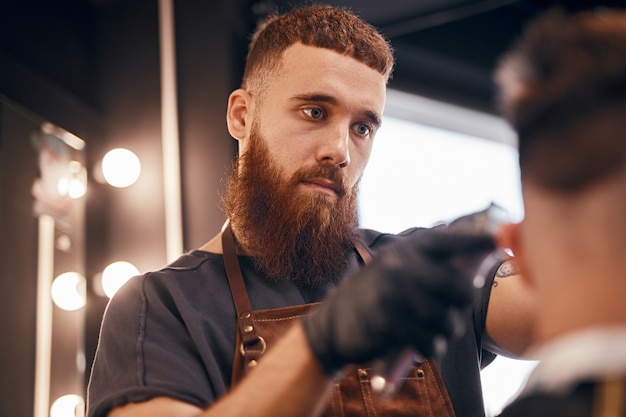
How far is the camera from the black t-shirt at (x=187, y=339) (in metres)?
1.59

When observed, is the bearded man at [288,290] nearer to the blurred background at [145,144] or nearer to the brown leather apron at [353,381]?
the brown leather apron at [353,381]

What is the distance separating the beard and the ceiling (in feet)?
6.86

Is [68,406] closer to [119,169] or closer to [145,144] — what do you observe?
[119,169]

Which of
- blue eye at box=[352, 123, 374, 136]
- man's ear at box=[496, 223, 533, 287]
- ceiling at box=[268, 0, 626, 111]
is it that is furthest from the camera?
ceiling at box=[268, 0, 626, 111]

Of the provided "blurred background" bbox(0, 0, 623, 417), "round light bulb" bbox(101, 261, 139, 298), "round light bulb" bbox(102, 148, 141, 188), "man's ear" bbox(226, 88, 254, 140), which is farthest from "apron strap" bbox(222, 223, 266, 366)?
"round light bulb" bbox(102, 148, 141, 188)

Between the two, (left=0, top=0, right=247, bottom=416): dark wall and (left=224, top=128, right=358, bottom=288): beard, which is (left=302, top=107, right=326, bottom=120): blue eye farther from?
(left=0, top=0, right=247, bottom=416): dark wall

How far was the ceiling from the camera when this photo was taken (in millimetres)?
3943

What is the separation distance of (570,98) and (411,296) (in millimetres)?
332

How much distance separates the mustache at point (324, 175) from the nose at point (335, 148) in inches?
0.5

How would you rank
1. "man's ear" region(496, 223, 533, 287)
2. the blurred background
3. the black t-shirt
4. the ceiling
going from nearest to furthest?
"man's ear" region(496, 223, 533, 287) < the black t-shirt < the blurred background < the ceiling

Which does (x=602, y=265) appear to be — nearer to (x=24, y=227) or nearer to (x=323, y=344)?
(x=323, y=344)

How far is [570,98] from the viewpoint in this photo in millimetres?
1061

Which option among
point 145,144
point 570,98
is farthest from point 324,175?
point 145,144

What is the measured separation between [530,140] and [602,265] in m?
0.19
